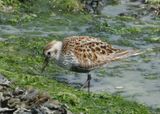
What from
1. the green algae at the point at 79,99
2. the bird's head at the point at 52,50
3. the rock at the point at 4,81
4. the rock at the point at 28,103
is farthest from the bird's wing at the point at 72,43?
the rock at the point at 28,103

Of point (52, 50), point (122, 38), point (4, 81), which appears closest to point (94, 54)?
point (52, 50)

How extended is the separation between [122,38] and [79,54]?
4662 mm

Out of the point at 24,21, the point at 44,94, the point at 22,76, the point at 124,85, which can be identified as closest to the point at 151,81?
the point at 124,85

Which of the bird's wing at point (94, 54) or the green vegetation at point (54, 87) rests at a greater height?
the bird's wing at point (94, 54)

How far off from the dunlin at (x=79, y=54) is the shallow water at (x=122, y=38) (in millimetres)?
567

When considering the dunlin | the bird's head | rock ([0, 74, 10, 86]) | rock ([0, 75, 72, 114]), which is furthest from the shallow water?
rock ([0, 75, 72, 114])

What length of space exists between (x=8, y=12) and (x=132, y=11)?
413 cm

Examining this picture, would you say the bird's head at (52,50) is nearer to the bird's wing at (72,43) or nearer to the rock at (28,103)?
the bird's wing at (72,43)

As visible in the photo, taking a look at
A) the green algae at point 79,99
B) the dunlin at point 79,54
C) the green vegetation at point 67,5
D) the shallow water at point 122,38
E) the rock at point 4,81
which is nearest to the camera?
the rock at point 4,81

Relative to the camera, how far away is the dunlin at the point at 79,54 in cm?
1267

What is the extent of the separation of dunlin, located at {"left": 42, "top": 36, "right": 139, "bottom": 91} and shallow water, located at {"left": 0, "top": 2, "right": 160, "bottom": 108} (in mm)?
567

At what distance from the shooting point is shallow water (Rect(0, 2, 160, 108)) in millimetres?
13164

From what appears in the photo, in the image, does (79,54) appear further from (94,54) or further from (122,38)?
(122,38)

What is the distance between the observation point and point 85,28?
1786cm
